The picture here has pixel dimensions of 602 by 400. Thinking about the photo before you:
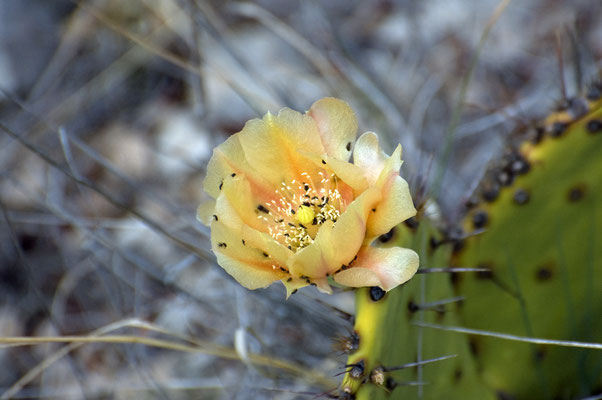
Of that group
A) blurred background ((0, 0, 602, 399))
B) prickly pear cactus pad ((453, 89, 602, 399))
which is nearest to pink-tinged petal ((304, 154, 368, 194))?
prickly pear cactus pad ((453, 89, 602, 399))

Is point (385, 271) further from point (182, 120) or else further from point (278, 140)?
point (182, 120)

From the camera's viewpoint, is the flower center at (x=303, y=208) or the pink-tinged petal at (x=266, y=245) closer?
the pink-tinged petal at (x=266, y=245)

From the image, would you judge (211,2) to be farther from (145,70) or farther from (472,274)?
(472,274)

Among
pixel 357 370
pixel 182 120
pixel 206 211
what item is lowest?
pixel 357 370

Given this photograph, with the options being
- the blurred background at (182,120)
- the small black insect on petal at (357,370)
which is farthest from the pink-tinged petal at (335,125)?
the blurred background at (182,120)

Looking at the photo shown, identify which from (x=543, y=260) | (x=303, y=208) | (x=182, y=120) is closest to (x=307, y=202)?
(x=303, y=208)

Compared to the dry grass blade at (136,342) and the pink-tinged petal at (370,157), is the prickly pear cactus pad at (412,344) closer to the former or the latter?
the pink-tinged petal at (370,157)

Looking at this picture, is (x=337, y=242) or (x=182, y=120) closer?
(x=337, y=242)

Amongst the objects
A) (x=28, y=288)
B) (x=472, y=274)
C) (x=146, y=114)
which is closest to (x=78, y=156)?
(x=146, y=114)
